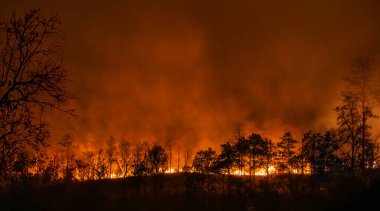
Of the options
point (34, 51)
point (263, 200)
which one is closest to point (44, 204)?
point (34, 51)

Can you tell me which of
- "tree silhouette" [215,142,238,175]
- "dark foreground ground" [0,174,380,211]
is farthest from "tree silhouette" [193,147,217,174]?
"dark foreground ground" [0,174,380,211]

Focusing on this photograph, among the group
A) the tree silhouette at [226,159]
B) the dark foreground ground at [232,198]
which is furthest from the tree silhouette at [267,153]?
the dark foreground ground at [232,198]

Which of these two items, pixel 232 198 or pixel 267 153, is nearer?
pixel 232 198

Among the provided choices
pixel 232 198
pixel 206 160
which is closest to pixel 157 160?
pixel 206 160

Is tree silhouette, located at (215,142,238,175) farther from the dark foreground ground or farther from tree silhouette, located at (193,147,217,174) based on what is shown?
the dark foreground ground

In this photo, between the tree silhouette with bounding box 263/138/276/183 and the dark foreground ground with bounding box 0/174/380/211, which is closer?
the dark foreground ground with bounding box 0/174/380/211

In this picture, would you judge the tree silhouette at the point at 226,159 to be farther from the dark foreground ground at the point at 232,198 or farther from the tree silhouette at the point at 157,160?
the dark foreground ground at the point at 232,198

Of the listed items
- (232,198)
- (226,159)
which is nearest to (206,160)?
(226,159)

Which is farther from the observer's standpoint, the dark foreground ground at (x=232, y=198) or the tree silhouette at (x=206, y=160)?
the tree silhouette at (x=206, y=160)

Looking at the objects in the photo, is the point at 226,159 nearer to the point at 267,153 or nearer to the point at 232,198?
the point at 267,153

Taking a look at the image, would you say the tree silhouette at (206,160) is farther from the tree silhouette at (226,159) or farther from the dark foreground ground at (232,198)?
the dark foreground ground at (232,198)

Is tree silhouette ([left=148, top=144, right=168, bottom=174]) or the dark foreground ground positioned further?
tree silhouette ([left=148, top=144, right=168, bottom=174])

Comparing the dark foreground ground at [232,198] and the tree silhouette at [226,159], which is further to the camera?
the tree silhouette at [226,159]

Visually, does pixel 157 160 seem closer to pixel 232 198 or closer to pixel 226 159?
pixel 226 159
